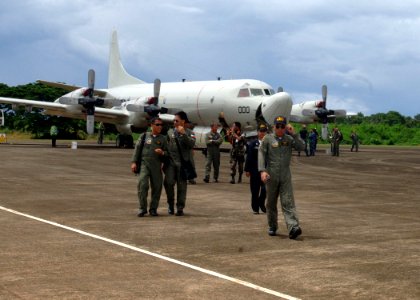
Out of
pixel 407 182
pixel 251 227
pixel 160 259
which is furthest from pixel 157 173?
pixel 407 182

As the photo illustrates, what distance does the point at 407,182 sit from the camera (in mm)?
22547

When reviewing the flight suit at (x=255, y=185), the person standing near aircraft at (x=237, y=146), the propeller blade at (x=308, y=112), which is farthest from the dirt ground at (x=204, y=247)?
the propeller blade at (x=308, y=112)

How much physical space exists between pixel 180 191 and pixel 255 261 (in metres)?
5.06

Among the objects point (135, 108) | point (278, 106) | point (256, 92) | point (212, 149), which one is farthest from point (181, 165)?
point (135, 108)

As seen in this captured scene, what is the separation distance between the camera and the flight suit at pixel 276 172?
10914 millimetres

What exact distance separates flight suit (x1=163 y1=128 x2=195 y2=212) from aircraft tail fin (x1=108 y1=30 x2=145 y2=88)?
1592 inches

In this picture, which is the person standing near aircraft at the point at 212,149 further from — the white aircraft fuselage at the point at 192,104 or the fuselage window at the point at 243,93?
the fuselage window at the point at 243,93

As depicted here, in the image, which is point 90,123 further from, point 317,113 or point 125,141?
point 317,113

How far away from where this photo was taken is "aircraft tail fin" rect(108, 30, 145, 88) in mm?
55172

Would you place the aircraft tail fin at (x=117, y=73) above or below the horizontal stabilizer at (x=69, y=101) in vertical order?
above

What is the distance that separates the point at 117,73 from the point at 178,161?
43.5 meters

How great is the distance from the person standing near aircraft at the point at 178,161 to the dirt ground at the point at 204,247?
41cm

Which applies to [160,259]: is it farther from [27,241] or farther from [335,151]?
[335,151]

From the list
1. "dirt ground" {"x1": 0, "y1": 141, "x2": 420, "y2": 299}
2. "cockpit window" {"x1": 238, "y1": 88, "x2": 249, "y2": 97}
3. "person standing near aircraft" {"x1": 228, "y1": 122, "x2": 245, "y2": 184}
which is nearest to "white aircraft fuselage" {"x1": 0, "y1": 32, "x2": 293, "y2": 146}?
"cockpit window" {"x1": 238, "y1": 88, "x2": 249, "y2": 97}
